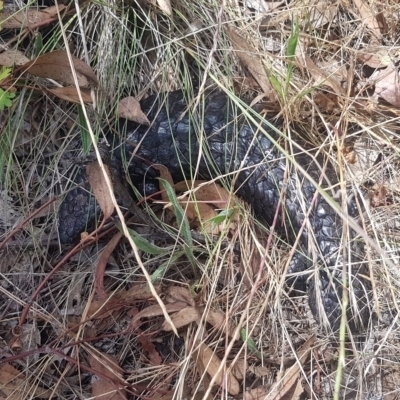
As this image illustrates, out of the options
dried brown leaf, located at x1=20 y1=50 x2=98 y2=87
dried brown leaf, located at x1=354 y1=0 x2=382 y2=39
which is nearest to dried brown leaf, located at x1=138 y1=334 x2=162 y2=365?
dried brown leaf, located at x1=20 y1=50 x2=98 y2=87

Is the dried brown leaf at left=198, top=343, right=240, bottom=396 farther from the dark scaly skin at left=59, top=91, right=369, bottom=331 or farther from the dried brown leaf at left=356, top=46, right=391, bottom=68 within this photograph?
the dried brown leaf at left=356, top=46, right=391, bottom=68

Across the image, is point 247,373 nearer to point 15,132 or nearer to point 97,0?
point 15,132

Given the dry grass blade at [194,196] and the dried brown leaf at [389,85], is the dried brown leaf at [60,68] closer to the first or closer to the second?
the dry grass blade at [194,196]

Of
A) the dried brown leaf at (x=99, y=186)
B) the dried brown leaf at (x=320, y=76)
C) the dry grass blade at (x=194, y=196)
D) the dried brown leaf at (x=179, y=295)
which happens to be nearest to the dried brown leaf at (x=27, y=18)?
the dry grass blade at (x=194, y=196)

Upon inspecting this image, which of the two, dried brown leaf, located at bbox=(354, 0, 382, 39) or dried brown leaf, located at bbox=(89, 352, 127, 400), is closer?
dried brown leaf, located at bbox=(89, 352, 127, 400)

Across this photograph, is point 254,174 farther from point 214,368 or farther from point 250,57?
point 214,368

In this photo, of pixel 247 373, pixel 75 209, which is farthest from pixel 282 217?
pixel 75 209

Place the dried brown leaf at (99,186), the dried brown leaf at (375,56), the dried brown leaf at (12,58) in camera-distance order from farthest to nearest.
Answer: the dried brown leaf at (375,56)
the dried brown leaf at (12,58)
the dried brown leaf at (99,186)

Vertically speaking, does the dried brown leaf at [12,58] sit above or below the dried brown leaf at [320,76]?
above
